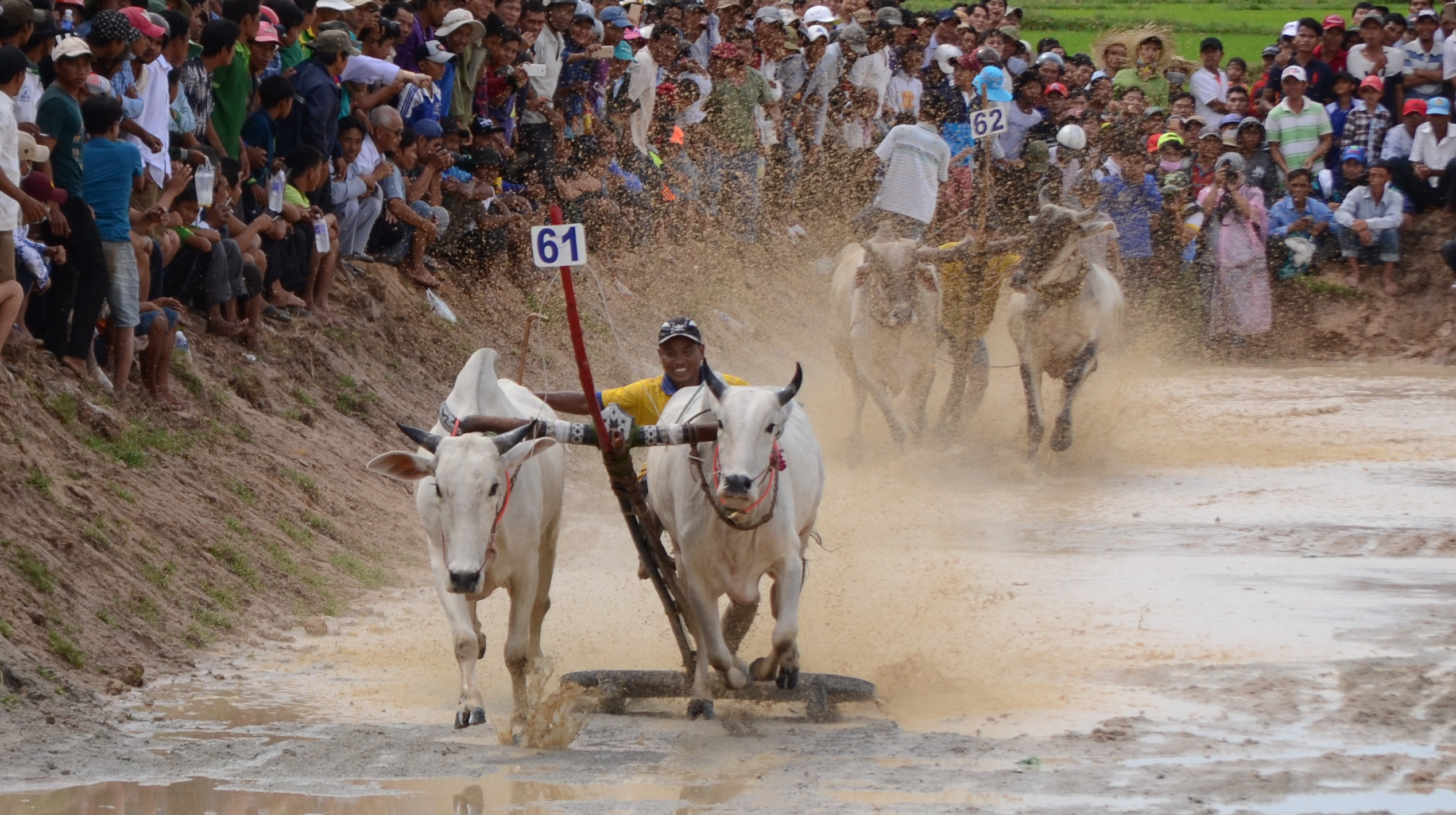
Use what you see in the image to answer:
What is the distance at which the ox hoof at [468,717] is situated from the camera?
726 centimetres

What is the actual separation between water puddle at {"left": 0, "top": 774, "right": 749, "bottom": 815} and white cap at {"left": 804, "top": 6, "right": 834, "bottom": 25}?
14.0 m

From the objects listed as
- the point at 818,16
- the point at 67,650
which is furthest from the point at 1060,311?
the point at 67,650

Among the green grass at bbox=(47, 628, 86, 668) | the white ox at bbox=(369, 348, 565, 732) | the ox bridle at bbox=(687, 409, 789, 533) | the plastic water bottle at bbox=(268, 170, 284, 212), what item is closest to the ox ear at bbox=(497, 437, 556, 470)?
the white ox at bbox=(369, 348, 565, 732)

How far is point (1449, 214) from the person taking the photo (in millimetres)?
19719

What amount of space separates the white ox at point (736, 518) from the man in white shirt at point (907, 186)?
802 cm

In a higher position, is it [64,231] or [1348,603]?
[64,231]

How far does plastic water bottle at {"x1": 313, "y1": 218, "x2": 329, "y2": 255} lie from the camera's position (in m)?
11.9

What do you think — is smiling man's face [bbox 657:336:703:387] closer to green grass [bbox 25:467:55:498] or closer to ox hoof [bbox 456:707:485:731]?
ox hoof [bbox 456:707:485:731]

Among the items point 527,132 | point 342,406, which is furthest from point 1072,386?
point 342,406

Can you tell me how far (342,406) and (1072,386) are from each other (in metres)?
5.60

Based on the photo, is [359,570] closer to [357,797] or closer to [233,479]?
[233,479]

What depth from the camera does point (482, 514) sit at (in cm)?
714

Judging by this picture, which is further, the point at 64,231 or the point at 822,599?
the point at 822,599

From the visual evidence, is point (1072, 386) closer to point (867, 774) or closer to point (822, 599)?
point (822, 599)
